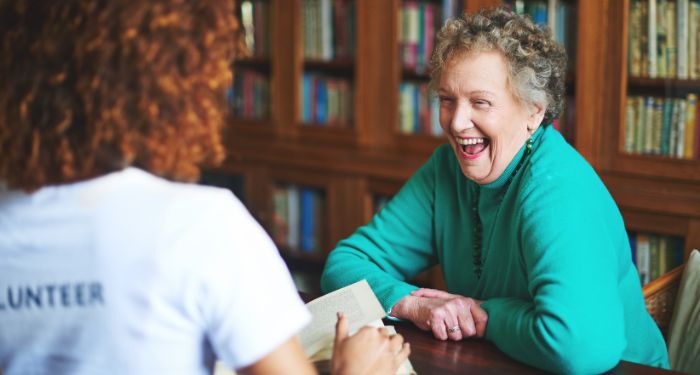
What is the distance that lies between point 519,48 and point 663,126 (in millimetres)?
1080

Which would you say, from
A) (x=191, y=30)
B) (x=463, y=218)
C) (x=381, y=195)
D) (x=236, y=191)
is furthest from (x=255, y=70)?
(x=191, y=30)

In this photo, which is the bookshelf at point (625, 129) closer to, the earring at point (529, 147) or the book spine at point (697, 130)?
the book spine at point (697, 130)

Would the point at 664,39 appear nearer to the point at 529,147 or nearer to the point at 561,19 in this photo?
the point at 561,19

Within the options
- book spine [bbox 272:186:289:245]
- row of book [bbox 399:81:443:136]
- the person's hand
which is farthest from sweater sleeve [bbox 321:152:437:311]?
book spine [bbox 272:186:289:245]

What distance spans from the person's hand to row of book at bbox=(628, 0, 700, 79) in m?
1.65

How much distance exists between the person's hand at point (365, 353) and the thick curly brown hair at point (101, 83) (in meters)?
0.40

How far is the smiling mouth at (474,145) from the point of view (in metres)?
1.76

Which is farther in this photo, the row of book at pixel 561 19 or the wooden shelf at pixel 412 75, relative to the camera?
the wooden shelf at pixel 412 75

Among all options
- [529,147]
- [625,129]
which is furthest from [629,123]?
[529,147]

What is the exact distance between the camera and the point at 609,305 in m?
1.46

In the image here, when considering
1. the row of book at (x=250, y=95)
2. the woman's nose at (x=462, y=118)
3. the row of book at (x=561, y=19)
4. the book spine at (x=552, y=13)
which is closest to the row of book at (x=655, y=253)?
the row of book at (x=561, y=19)

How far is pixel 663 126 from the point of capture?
2566 mm

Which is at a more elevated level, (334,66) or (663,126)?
(334,66)

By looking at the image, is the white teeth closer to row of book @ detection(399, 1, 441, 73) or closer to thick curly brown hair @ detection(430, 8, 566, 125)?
thick curly brown hair @ detection(430, 8, 566, 125)
